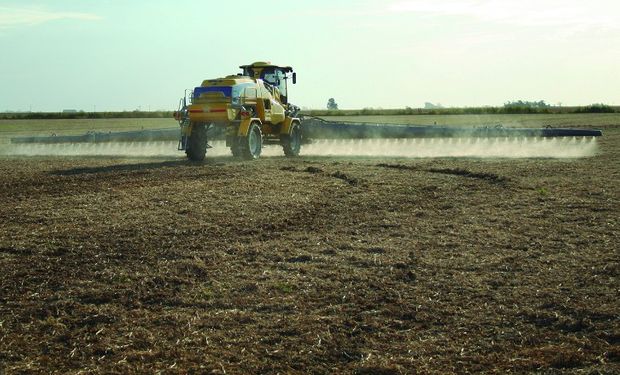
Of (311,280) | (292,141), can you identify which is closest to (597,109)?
(292,141)

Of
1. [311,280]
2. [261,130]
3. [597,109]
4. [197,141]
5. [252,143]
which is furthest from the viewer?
[597,109]

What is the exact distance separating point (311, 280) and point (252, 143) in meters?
13.8

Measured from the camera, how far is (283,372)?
518cm

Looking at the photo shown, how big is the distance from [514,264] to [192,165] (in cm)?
1311

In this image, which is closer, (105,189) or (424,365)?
(424,365)

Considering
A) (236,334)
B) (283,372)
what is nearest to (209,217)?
(236,334)

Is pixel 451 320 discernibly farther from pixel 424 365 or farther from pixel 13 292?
pixel 13 292

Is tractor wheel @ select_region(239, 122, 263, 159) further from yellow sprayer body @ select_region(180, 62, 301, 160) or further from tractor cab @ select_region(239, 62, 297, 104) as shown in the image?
tractor cab @ select_region(239, 62, 297, 104)

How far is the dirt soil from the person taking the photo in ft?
18.1

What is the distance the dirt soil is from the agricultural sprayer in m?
6.59

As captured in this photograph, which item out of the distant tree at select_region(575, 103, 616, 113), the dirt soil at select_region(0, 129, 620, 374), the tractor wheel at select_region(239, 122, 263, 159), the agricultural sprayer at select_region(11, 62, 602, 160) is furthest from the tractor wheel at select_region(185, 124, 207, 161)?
the distant tree at select_region(575, 103, 616, 113)

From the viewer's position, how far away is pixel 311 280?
744 centimetres

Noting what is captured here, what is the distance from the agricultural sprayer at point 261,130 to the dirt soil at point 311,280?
659cm

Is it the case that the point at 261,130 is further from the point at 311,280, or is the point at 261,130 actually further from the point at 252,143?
the point at 311,280
